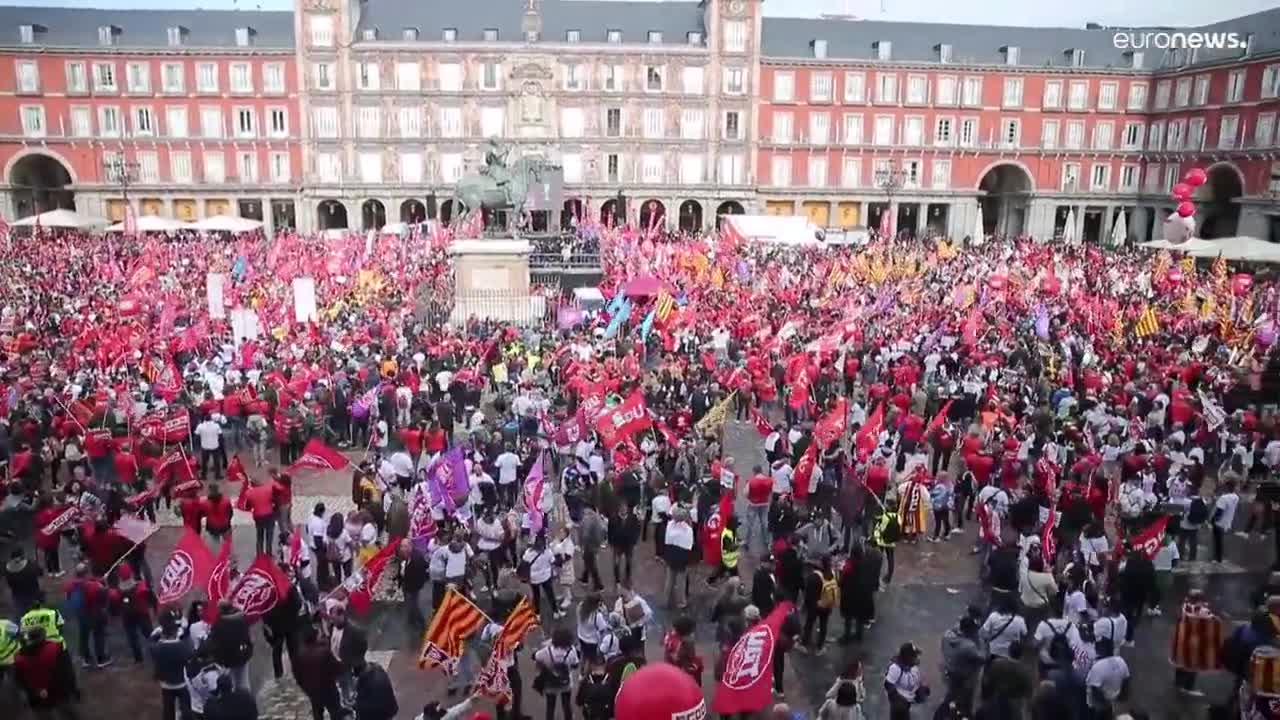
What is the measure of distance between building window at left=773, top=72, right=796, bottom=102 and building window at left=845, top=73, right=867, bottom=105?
3.34 meters

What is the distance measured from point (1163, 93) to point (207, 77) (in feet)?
187

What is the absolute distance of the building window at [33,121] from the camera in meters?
54.7

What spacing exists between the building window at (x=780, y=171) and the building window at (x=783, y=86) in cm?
355

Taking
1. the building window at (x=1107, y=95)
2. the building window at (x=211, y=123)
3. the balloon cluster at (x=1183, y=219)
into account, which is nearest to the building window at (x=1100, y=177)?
the building window at (x=1107, y=95)

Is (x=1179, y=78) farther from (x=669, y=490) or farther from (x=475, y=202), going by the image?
(x=669, y=490)

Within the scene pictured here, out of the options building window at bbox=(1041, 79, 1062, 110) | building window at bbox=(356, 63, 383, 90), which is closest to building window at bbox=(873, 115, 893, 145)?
building window at bbox=(1041, 79, 1062, 110)

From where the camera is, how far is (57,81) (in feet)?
179

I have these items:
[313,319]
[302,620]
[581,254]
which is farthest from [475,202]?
[302,620]

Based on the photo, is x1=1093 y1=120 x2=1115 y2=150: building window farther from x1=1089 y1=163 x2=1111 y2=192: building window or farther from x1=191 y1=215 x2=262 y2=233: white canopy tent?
x1=191 y1=215 x2=262 y2=233: white canopy tent

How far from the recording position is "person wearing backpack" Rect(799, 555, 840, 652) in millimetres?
10086

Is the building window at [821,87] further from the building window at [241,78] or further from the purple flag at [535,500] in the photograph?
the purple flag at [535,500]

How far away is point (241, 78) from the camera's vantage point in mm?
55281

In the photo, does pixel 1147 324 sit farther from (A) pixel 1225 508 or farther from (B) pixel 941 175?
(B) pixel 941 175

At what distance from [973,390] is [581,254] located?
17.3m
